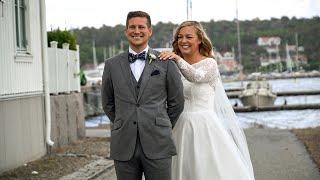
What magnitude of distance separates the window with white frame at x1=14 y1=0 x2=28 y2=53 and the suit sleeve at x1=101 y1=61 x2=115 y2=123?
7456mm

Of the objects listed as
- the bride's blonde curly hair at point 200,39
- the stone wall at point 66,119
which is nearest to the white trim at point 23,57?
the stone wall at point 66,119

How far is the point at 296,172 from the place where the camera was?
1046cm

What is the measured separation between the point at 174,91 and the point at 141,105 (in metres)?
0.34

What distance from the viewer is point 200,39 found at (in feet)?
18.8

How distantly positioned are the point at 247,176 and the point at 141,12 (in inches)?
81.1

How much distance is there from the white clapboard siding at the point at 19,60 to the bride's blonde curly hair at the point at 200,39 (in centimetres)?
582

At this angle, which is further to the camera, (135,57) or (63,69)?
(63,69)

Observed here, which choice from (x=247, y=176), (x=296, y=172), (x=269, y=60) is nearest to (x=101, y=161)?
(x=296, y=172)

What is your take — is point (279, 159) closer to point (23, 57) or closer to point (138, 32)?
point (23, 57)

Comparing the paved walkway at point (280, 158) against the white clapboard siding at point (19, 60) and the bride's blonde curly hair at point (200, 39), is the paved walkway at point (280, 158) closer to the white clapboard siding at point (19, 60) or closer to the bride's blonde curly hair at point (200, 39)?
the bride's blonde curly hair at point (200, 39)

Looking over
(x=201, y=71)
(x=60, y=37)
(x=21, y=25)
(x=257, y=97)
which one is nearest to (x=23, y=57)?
(x=21, y=25)

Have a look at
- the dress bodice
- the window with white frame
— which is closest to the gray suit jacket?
the dress bodice

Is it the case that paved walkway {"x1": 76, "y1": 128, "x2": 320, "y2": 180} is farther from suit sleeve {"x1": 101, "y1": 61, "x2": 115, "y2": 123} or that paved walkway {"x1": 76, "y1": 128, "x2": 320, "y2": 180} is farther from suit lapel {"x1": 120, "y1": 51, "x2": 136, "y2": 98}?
suit lapel {"x1": 120, "y1": 51, "x2": 136, "y2": 98}

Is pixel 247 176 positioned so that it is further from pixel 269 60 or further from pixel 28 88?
pixel 269 60
